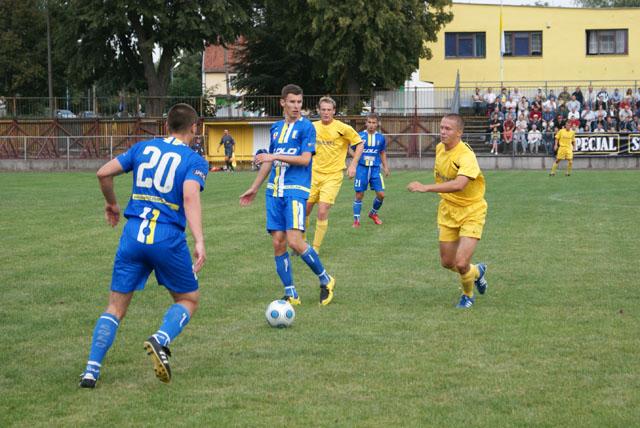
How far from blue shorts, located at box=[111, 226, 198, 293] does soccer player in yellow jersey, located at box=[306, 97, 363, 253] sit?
6.25 meters

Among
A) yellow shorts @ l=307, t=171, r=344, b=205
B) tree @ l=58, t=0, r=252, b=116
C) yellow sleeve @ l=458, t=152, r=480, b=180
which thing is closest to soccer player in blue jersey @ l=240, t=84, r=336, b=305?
yellow sleeve @ l=458, t=152, r=480, b=180

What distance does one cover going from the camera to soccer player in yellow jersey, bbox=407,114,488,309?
9078mm

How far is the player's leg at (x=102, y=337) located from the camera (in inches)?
246

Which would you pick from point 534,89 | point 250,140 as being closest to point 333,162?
point 250,140

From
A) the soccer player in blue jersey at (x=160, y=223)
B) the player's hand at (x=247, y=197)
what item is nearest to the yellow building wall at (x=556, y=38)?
the player's hand at (x=247, y=197)

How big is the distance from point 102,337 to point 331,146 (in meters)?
7.16

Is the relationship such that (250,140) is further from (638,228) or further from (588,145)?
(638,228)

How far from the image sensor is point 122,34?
1912 inches

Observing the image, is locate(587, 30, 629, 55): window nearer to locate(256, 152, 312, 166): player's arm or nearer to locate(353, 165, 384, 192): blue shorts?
locate(353, 165, 384, 192): blue shorts

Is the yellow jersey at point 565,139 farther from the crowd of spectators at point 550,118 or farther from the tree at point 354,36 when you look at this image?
the tree at point 354,36

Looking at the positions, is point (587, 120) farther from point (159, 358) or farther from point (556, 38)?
point (159, 358)

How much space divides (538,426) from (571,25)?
5025 centimetres

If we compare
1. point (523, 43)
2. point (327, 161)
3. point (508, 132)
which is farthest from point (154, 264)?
point (523, 43)

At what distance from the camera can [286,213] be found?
939cm
